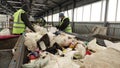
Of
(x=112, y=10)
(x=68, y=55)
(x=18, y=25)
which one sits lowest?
(x=68, y=55)

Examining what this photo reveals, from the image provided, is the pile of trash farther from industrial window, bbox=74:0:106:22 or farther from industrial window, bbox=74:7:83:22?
industrial window, bbox=74:7:83:22

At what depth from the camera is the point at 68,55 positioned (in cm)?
170

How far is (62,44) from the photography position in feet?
7.34

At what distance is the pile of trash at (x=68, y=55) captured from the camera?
1022 mm

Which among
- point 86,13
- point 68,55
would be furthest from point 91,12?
point 68,55

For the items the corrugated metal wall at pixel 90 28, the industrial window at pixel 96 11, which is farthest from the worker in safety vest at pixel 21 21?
the industrial window at pixel 96 11

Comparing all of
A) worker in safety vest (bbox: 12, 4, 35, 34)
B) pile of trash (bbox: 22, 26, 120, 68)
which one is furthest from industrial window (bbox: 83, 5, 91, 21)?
pile of trash (bbox: 22, 26, 120, 68)

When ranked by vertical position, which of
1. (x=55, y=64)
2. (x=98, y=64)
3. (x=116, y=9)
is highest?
(x=116, y=9)

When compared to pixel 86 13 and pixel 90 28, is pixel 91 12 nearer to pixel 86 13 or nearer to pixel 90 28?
pixel 86 13

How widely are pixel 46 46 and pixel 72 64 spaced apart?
0.82m

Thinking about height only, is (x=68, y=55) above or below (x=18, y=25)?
below

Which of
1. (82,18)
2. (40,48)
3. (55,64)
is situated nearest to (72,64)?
(55,64)

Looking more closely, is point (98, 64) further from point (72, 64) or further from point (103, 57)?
point (72, 64)

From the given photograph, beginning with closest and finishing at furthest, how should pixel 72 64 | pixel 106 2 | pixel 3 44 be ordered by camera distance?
pixel 72 64 < pixel 3 44 < pixel 106 2
